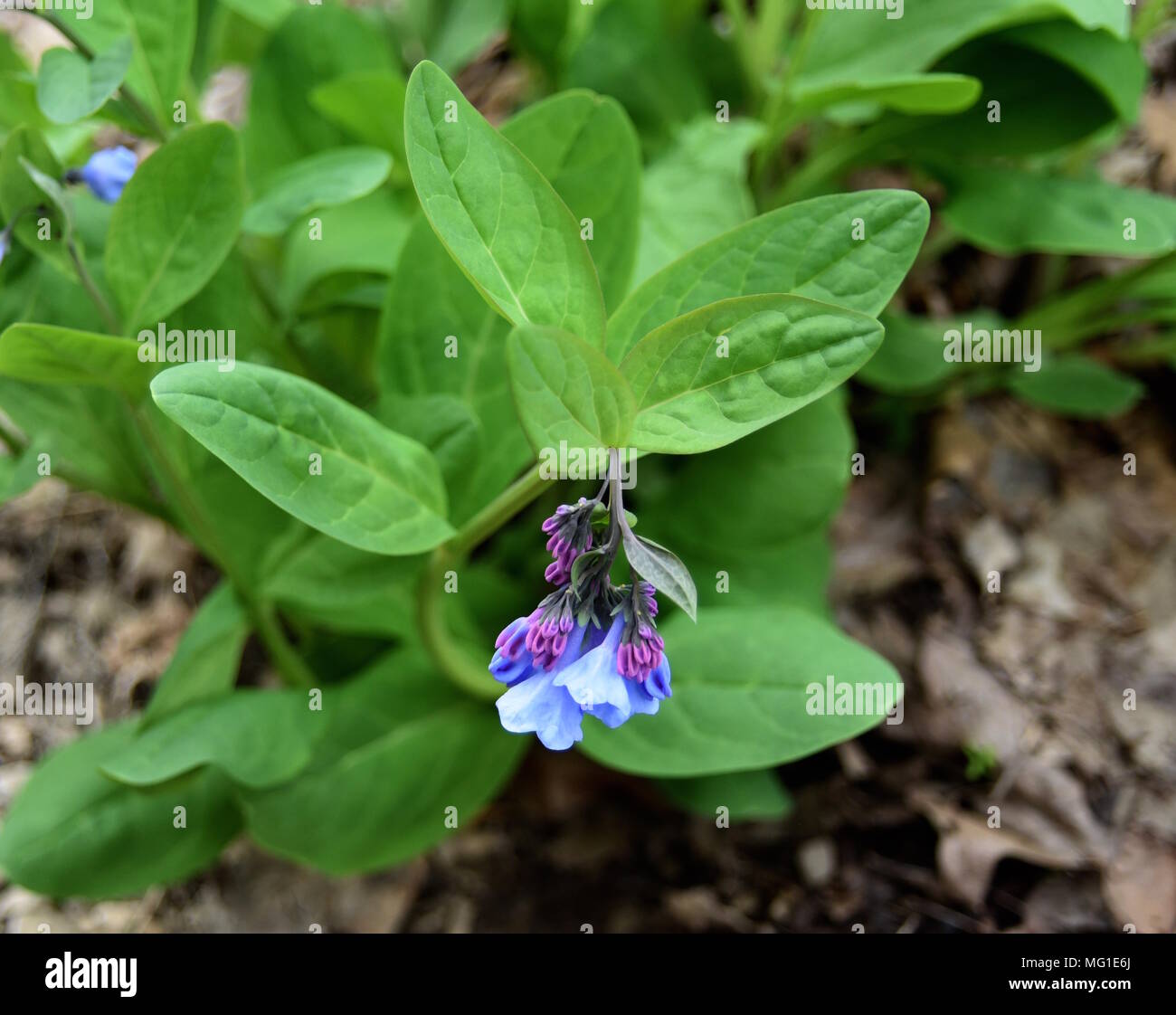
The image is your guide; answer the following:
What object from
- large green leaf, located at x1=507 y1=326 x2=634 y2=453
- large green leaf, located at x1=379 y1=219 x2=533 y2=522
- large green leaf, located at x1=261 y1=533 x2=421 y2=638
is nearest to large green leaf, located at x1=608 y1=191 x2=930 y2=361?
large green leaf, located at x1=507 y1=326 x2=634 y2=453

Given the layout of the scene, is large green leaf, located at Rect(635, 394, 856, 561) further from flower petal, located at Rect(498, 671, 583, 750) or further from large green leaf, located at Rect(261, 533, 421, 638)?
flower petal, located at Rect(498, 671, 583, 750)

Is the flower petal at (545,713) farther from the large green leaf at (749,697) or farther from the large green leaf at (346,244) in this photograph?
the large green leaf at (346,244)

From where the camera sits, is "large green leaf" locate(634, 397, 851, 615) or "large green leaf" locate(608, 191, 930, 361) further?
"large green leaf" locate(634, 397, 851, 615)

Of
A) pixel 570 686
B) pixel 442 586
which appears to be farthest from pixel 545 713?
pixel 442 586

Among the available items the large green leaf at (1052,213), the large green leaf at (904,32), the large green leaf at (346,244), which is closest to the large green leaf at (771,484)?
the large green leaf at (1052,213)

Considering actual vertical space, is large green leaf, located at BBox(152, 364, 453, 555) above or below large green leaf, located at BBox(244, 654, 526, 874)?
above
